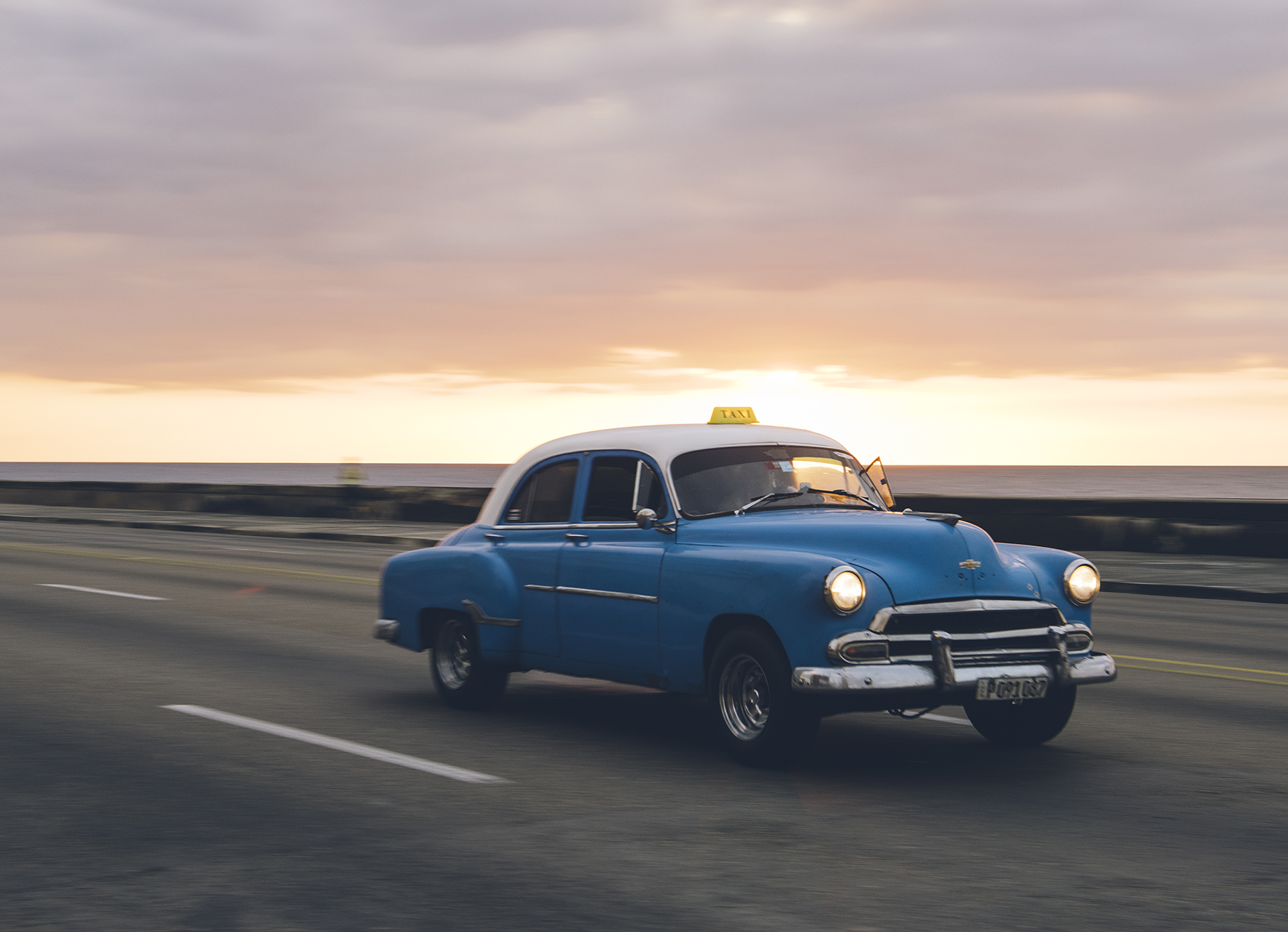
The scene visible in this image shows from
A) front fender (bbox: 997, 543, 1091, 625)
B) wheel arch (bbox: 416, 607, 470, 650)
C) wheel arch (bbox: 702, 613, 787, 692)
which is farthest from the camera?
wheel arch (bbox: 416, 607, 470, 650)

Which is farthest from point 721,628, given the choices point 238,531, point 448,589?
point 238,531

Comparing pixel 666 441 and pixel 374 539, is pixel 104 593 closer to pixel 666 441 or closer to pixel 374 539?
pixel 666 441

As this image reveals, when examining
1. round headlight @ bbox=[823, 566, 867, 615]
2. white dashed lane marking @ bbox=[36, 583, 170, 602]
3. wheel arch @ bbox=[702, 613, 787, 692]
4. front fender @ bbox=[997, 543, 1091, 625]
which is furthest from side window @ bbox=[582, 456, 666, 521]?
white dashed lane marking @ bbox=[36, 583, 170, 602]

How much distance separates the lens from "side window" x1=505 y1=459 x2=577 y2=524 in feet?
29.7

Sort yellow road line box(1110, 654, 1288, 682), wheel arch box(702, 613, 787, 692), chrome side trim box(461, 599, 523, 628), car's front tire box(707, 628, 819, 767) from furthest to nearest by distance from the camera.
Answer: yellow road line box(1110, 654, 1288, 682), chrome side trim box(461, 599, 523, 628), wheel arch box(702, 613, 787, 692), car's front tire box(707, 628, 819, 767)

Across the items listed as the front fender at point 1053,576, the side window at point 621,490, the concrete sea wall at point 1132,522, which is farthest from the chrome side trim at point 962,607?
the concrete sea wall at point 1132,522

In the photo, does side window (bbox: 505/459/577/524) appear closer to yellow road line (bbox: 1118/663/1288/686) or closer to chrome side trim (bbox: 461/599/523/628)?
chrome side trim (bbox: 461/599/523/628)

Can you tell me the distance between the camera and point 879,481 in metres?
9.12

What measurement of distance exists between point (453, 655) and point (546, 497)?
4.27 feet

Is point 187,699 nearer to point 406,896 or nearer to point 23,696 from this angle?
point 23,696

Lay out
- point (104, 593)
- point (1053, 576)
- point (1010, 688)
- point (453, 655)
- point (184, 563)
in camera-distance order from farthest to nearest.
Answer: point (184, 563), point (104, 593), point (453, 655), point (1053, 576), point (1010, 688)

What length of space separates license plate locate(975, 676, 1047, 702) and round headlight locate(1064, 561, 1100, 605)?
73 centimetres

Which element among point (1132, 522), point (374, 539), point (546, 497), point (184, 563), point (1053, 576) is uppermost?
point (1132, 522)

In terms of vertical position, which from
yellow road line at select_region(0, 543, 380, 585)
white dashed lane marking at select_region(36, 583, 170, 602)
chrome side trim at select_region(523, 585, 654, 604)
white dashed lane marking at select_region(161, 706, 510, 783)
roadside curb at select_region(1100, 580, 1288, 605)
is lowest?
white dashed lane marking at select_region(161, 706, 510, 783)
